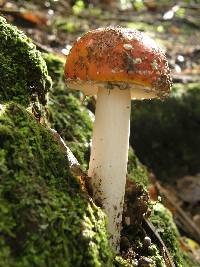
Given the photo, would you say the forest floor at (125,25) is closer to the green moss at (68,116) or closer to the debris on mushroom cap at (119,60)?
the green moss at (68,116)

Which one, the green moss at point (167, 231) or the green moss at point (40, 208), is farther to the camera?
the green moss at point (167, 231)

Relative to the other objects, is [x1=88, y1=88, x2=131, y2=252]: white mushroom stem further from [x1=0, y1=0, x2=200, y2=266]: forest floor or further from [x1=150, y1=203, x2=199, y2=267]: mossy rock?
[x1=0, y1=0, x2=200, y2=266]: forest floor

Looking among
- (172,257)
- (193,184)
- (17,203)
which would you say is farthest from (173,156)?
(17,203)

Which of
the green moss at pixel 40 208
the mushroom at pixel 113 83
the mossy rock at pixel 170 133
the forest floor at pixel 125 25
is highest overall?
the forest floor at pixel 125 25

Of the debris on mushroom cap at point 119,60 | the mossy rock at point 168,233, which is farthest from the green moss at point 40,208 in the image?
the mossy rock at point 168,233

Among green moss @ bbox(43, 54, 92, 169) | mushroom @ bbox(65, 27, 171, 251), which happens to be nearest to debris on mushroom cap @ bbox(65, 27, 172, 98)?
mushroom @ bbox(65, 27, 171, 251)

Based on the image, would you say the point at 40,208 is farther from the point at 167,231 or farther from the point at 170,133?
the point at 170,133

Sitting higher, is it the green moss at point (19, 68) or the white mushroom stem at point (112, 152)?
the green moss at point (19, 68)
